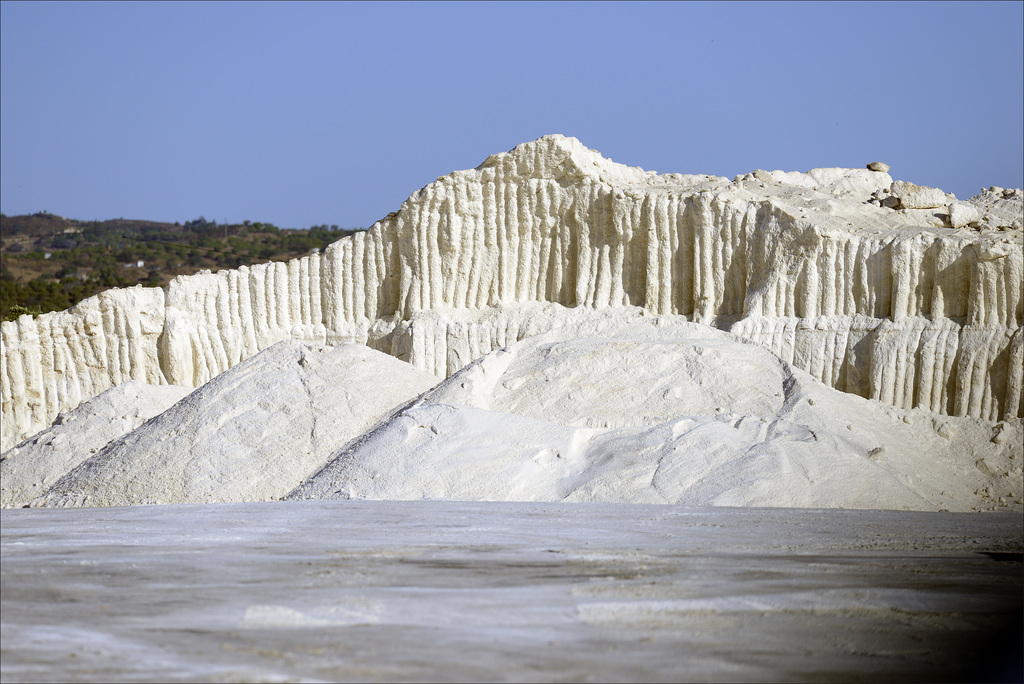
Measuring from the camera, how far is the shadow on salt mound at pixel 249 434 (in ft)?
35.8

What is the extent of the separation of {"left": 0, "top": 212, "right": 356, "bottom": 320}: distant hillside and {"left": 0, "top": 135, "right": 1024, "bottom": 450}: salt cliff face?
1588 cm

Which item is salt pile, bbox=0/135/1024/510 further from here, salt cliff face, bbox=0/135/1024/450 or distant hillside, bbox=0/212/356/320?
distant hillside, bbox=0/212/356/320

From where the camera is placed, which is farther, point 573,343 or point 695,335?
point 695,335

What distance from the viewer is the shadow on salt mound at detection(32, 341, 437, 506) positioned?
10.9 meters

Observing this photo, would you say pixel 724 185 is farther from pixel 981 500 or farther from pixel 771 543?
pixel 771 543

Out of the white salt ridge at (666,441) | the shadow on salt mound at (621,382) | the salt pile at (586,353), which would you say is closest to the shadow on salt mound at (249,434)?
the salt pile at (586,353)

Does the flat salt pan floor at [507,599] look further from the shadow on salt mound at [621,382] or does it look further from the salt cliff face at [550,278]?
the salt cliff face at [550,278]

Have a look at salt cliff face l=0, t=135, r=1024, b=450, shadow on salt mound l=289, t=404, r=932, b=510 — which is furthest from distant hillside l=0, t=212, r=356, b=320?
shadow on salt mound l=289, t=404, r=932, b=510

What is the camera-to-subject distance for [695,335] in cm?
1570

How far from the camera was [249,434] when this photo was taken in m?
12.0

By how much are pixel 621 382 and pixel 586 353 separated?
2.80ft

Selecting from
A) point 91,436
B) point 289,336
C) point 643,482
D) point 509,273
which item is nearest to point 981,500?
point 643,482

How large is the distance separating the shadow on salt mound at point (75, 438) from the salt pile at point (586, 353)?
0.08 meters

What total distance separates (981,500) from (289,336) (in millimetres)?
12160
